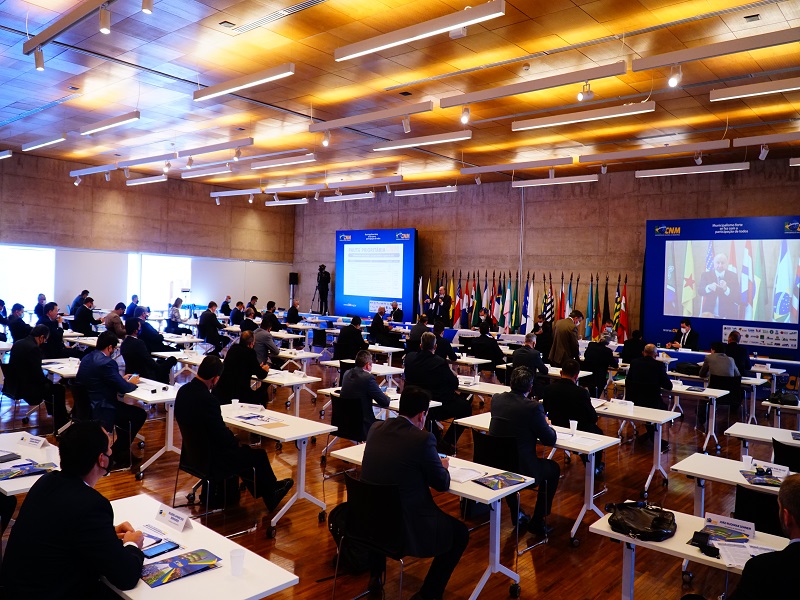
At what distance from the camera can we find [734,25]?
6.29m

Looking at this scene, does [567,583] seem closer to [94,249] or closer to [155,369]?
[155,369]

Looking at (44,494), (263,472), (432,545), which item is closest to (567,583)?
(432,545)

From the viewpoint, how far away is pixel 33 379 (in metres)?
7.16

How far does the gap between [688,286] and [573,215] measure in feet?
11.2

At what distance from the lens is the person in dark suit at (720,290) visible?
12438 mm

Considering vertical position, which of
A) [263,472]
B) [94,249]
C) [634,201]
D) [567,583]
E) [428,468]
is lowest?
[567,583]

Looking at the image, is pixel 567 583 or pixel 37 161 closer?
pixel 567 583

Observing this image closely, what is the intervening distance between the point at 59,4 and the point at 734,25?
23.7 feet

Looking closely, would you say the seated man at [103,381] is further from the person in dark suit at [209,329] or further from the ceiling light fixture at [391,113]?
the person in dark suit at [209,329]

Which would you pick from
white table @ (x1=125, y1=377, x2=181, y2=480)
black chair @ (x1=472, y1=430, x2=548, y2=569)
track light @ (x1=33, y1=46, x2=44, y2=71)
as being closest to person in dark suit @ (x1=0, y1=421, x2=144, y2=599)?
black chair @ (x1=472, y1=430, x2=548, y2=569)

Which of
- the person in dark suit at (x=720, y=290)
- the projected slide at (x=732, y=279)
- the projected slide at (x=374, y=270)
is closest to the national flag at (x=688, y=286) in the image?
the projected slide at (x=732, y=279)

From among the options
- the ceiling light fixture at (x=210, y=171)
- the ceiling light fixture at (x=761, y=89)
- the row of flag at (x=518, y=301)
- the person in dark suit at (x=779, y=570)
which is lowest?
the person in dark suit at (x=779, y=570)

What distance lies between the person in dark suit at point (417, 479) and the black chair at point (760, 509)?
172 cm

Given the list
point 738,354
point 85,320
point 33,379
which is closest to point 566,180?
point 738,354
